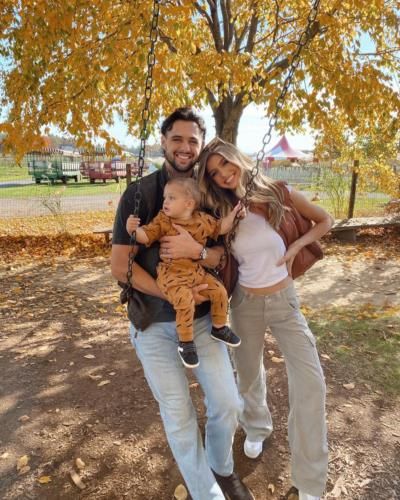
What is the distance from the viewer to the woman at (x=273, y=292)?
2.07 metres

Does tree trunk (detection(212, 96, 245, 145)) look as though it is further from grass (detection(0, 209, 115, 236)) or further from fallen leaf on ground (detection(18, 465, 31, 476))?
fallen leaf on ground (detection(18, 465, 31, 476))

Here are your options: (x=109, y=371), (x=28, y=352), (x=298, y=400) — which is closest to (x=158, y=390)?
(x=298, y=400)

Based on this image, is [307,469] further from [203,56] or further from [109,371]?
[203,56]

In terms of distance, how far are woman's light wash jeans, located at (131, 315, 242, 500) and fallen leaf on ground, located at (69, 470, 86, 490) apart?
2.45ft

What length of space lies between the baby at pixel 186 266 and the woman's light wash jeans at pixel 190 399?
0.08 metres

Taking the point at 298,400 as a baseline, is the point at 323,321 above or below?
below

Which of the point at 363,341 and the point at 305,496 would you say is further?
the point at 363,341

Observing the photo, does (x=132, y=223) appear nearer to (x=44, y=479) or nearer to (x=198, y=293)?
(x=198, y=293)

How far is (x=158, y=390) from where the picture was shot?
1.92 m

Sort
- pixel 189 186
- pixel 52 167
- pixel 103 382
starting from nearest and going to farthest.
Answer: pixel 189 186 → pixel 103 382 → pixel 52 167

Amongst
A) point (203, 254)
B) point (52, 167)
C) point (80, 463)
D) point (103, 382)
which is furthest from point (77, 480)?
point (52, 167)

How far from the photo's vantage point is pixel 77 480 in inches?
92.6

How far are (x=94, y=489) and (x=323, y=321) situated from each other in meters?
3.00

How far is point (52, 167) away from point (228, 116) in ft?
63.8
